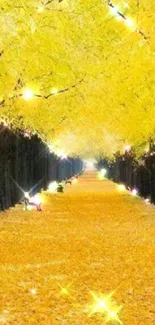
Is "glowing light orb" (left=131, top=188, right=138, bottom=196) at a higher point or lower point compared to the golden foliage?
lower

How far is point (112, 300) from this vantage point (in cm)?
870

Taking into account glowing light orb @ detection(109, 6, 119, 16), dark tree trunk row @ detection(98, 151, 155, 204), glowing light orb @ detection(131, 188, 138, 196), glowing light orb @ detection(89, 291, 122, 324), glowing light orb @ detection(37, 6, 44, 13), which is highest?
glowing light orb @ detection(109, 6, 119, 16)

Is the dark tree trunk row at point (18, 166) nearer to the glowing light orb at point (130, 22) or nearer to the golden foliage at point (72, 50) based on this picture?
the golden foliage at point (72, 50)

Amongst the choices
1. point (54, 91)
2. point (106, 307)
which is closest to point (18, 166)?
point (54, 91)

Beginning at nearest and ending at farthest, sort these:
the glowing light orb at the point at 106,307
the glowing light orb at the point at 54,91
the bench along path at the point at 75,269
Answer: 1. the glowing light orb at the point at 106,307
2. the bench along path at the point at 75,269
3. the glowing light orb at the point at 54,91

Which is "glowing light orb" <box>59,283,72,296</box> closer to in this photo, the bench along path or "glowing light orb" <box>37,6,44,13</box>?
the bench along path

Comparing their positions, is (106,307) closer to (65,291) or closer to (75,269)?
(65,291)

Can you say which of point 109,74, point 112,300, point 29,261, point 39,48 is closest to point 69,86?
point 109,74

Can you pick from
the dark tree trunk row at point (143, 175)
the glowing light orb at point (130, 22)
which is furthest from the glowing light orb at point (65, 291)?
the dark tree trunk row at point (143, 175)

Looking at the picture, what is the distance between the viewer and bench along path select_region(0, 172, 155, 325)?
805 centimetres

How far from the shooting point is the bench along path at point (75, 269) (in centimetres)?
805

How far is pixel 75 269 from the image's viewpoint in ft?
37.1

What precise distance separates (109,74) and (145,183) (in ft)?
39.9

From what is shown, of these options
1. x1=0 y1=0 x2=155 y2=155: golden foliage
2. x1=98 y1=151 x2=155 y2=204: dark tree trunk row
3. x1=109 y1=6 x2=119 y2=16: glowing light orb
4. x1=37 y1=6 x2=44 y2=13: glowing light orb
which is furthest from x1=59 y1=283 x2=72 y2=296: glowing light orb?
x1=98 y1=151 x2=155 y2=204: dark tree trunk row
